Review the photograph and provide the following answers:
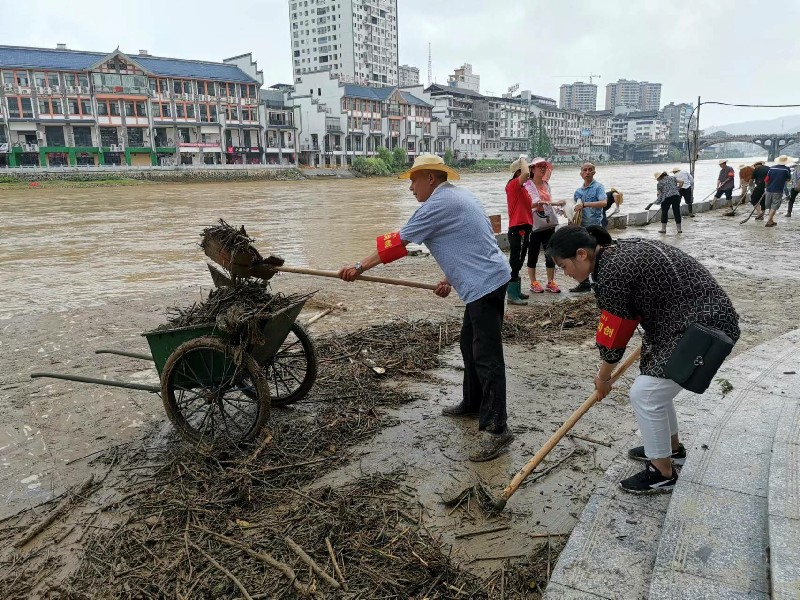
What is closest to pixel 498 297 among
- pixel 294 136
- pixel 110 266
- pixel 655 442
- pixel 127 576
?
pixel 655 442

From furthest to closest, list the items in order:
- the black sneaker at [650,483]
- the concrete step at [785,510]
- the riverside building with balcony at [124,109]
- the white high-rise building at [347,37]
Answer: the white high-rise building at [347,37] < the riverside building with balcony at [124,109] < the black sneaker at [650,483] < the concrete step at [785,510]

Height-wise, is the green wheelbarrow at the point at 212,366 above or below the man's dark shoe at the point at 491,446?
above

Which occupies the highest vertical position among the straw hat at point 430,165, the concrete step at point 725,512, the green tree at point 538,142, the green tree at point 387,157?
the green tree at point 538,142

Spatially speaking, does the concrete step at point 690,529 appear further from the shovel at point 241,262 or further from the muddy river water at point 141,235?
the muddy river water at point 141,235

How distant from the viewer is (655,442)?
2.98m

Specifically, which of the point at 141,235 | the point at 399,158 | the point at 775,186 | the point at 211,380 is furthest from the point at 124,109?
the point at 211,380

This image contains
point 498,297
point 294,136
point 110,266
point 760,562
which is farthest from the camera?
point 294,136

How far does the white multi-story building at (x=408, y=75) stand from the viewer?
142500 mm

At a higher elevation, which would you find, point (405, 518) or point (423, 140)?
point (423, 140)

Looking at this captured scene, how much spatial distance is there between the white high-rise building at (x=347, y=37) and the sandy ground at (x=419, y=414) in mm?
110300

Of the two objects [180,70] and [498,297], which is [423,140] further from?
[498,297]

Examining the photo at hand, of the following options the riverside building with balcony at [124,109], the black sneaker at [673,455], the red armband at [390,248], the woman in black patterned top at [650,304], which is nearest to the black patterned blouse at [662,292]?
the woman in black patterned top at [650,304]

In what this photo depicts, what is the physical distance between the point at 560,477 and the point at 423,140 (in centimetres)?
8799

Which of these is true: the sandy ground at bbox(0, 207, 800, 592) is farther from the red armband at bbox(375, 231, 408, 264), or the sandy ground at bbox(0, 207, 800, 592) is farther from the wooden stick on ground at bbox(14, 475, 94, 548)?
the red armband at bbox(375, 231, 408, 264)
